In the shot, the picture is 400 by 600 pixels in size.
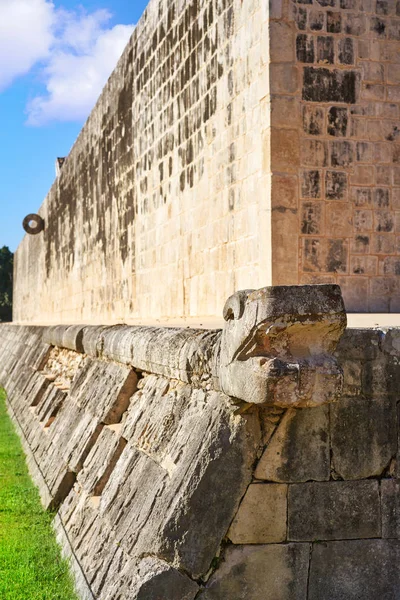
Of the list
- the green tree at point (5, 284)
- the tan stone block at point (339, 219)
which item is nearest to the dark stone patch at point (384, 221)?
the tan stone block at point (339, 219)

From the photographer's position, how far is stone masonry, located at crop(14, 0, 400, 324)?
6.09m

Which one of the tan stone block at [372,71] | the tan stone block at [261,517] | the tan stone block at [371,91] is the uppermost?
the tan stone block at [372,71]

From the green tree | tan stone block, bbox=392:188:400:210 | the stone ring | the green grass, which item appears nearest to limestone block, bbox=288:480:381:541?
the green grass

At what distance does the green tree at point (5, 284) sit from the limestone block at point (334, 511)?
51.1 m

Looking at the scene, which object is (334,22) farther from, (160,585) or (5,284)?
(5,284)

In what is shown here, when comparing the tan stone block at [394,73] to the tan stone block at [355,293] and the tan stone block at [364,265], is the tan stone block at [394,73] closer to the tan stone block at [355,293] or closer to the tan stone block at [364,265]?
the tan stone block at [364,265]

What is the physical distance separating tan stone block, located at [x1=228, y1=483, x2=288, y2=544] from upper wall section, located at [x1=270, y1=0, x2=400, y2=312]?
324 cm

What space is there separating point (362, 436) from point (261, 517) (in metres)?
0.50

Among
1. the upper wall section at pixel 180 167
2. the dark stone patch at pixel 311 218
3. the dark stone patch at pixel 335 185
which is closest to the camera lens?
the dark stone patch at pixel 311 218

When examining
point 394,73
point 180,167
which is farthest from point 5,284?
point 394,73

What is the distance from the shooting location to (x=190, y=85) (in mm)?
8133

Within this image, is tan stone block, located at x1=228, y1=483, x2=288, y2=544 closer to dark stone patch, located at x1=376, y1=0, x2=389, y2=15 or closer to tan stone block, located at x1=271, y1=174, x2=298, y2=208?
tan stone block, located at x1=271, y1=174, x2=298, y2=208

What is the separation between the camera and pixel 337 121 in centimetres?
623

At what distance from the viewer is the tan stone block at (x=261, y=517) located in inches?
113
